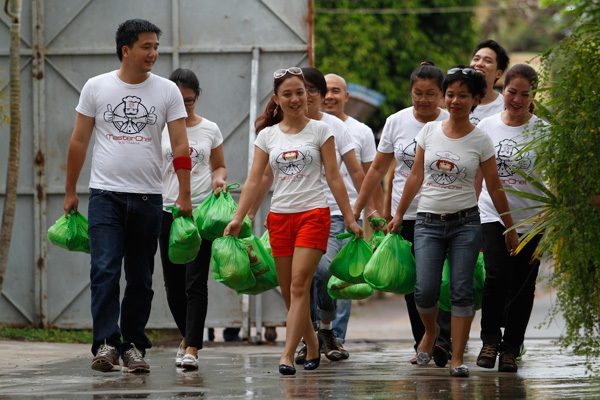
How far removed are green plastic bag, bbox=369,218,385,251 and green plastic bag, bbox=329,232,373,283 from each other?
0.92 feet

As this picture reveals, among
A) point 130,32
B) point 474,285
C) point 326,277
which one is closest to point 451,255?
point 474,285

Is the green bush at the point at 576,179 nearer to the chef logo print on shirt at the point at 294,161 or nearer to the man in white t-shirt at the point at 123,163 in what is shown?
the chef logo print on shirt at the point at 294,161

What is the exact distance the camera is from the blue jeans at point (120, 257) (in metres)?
7.79

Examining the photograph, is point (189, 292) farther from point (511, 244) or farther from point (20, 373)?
point (511, 244)

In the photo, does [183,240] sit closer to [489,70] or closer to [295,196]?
[295,196]

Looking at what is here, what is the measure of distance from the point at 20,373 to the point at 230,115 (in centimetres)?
475

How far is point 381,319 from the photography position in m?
19.4

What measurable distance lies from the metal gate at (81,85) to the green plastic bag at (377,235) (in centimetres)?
344

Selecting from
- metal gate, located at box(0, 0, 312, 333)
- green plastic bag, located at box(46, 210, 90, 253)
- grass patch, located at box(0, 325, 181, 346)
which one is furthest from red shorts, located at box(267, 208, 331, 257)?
metal gate, located at box(0, 0, 312, 333)

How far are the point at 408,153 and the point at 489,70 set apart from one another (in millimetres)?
1102

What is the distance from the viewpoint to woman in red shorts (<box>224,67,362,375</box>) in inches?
305

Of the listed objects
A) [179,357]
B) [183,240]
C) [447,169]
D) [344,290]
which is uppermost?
[447,169]

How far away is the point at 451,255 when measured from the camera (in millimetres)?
7984

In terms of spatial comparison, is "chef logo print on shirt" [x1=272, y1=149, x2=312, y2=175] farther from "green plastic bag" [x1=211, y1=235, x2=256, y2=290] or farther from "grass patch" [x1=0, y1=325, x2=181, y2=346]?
"grass patch" [x1=0, y1=325, x2=181, y2=346]
